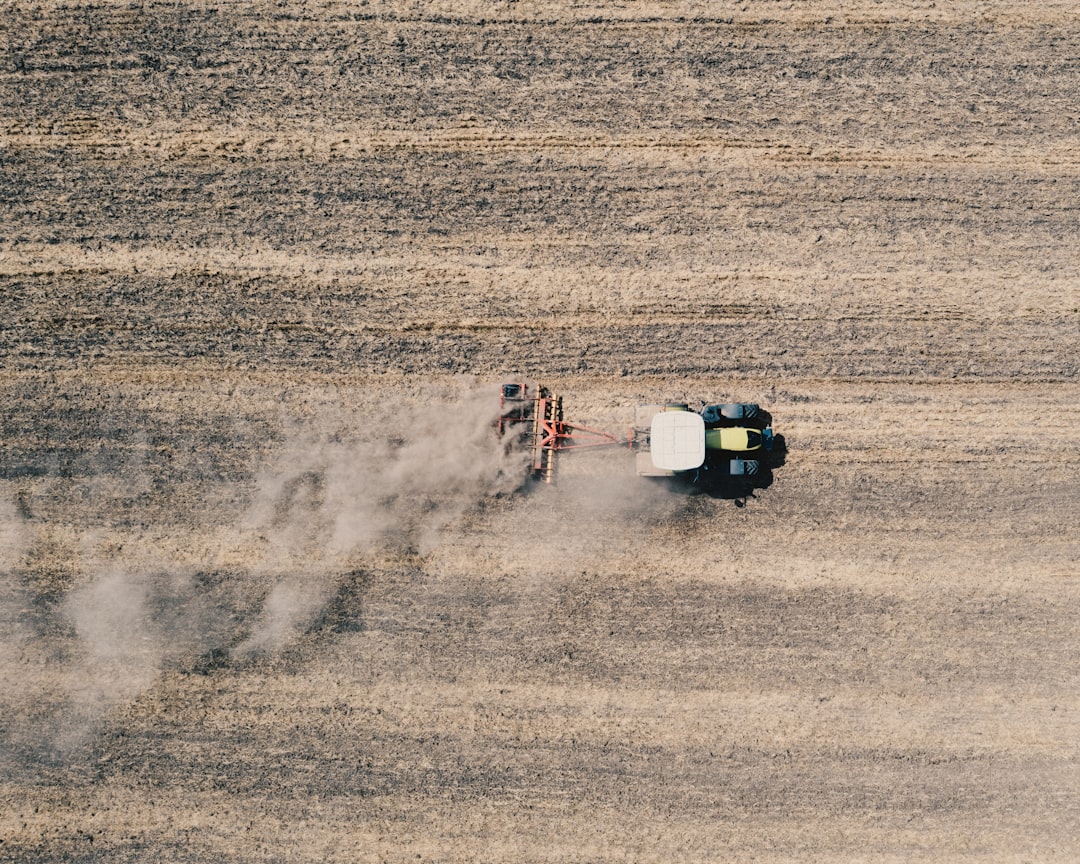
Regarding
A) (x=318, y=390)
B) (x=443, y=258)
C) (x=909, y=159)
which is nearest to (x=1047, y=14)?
(x=909, y=159)

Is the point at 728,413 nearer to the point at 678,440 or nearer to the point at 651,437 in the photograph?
the point at 678,440

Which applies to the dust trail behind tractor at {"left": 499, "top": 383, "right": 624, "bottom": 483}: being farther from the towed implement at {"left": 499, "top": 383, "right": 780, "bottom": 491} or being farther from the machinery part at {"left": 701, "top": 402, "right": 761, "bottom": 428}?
the machinery part at {"left": 701, "top": 402, "right": 761, "bottom": 428}

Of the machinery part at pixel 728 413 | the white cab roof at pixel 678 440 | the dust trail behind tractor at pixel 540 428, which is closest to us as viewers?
the white cab roof at pixel 678 440

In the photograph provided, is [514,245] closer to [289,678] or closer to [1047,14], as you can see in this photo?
[289,678]

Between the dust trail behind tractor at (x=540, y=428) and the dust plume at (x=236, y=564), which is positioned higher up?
the dust trail behind tractor at (x=540, y=428)

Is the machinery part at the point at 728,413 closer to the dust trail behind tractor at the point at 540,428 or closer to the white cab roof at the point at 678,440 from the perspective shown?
the white cab roof at the point at 678,440

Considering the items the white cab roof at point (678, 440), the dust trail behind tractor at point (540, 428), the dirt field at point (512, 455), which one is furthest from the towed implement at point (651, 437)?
the dirt field at point (512, 455)
